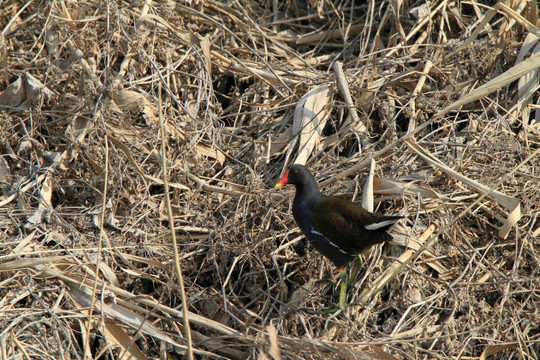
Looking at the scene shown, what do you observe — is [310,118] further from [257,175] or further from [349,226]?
[349,226]

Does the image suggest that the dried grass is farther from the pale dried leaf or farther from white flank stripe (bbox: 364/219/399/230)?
white flank stripe (bbox: 364/219/399/230)

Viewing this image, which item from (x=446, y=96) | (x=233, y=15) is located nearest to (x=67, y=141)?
(x=233, y=15)

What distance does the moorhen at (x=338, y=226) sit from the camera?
110 inches

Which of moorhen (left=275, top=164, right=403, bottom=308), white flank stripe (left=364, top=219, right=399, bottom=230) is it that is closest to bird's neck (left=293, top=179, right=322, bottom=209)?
moorhen (left=275, top=164, right=403, bottom=308)

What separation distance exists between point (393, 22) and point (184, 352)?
2567mm

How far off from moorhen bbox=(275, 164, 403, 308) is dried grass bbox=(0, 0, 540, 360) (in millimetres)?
179

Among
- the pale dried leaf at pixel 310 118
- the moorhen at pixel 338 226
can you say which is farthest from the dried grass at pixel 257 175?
the moorhen at pixel 338 226

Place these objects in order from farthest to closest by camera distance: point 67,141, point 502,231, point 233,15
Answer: point 233,15 → point 67,141 → point 502,231

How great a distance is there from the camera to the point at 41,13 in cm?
381

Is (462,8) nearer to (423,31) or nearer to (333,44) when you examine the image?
(423,31)

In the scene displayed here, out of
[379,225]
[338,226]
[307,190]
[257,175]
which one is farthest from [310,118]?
[379,225]

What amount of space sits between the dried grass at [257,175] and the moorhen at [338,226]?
18cm

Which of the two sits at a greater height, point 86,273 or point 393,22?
point 393,22

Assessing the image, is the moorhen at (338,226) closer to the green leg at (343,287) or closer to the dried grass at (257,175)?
the green leg at (343,287)
